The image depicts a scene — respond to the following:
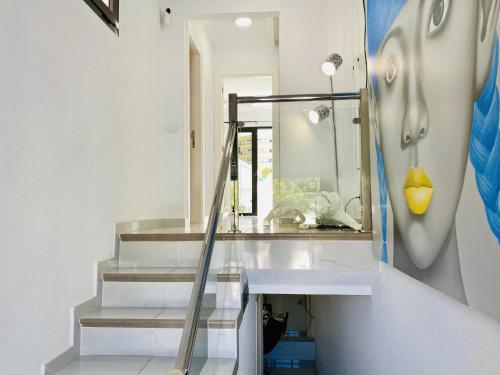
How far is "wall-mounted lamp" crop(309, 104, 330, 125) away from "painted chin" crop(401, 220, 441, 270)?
5.16 feet

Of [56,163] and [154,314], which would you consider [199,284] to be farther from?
[56,163]

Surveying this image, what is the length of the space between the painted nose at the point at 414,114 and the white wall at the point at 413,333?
617 millimetres

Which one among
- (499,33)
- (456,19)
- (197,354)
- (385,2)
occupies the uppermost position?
(385,2)

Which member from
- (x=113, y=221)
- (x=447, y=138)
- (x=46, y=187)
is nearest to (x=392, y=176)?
(x=447, y=138)

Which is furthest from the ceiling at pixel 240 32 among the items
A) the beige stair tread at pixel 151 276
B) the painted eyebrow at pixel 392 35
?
the beige stair tread at pixel 151 276

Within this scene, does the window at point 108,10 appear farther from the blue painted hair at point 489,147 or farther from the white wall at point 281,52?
the blue painted hair at point 489,147

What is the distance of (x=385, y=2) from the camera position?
1.71 metres

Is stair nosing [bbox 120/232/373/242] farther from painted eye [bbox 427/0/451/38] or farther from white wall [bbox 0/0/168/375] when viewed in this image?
painted eye [bbox 427/0/451/38]

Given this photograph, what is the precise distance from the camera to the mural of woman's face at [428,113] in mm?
1030

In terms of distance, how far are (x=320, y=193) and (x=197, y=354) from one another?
5.97 ft

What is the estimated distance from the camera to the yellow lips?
128cm

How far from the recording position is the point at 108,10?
248 cm

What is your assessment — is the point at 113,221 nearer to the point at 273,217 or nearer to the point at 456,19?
the point at 273,217

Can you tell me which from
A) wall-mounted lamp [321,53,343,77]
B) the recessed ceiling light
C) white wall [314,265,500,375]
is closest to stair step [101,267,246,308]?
white wall [314,265,500,375]
